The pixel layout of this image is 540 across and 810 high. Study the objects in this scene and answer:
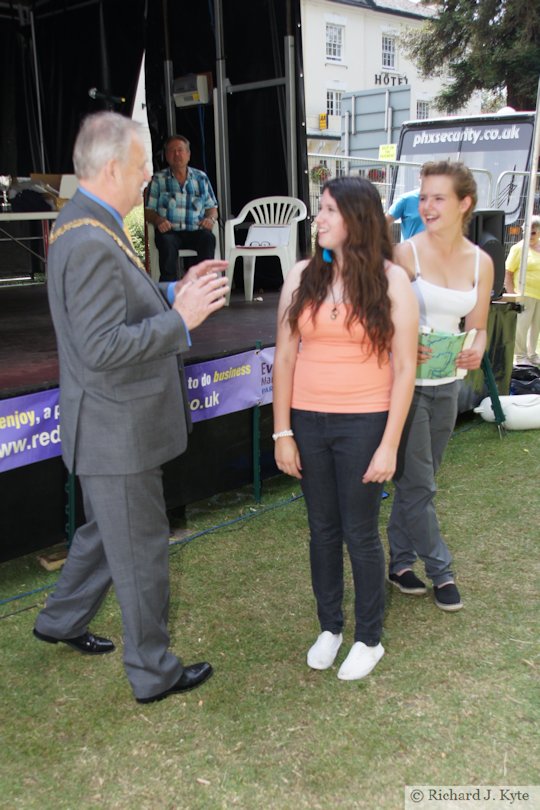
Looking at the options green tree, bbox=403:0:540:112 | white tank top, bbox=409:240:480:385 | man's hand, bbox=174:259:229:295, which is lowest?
white tank top, bbox=409:240:480:385

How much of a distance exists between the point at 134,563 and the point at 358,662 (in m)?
0.83

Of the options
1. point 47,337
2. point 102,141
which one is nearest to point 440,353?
point 102,141

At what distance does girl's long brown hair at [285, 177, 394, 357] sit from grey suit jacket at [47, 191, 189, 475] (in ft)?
1.64

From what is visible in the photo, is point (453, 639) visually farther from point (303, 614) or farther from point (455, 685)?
point (303, 614)

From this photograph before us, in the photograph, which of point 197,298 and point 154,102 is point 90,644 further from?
point 154,102

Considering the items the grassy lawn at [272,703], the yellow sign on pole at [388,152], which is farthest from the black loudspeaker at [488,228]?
the yellow sign on pole at [388,152]

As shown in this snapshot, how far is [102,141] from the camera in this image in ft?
5.96

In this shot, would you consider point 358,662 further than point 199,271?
Yes

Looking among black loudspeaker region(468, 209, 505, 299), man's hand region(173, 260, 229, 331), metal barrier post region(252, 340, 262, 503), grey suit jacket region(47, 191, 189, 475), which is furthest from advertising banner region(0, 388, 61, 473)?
black loudspeaker region(468, 209, 505, 299)

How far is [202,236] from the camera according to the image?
5.88 m

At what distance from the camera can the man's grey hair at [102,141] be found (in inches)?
71.5

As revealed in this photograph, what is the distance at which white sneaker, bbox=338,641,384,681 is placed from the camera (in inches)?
93.7

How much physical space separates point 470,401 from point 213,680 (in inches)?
131

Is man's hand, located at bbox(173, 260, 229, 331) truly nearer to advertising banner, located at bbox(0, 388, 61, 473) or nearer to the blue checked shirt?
advertising banner, located at bbox(0, 388, 61, 473)
